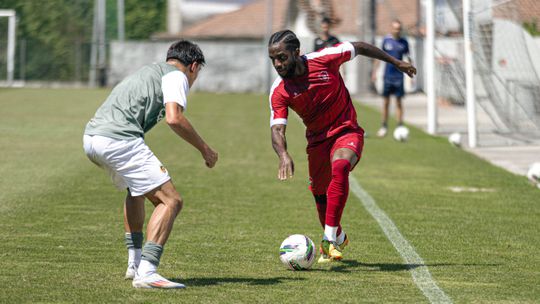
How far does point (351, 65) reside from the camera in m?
52.2

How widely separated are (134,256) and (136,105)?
1189 mm

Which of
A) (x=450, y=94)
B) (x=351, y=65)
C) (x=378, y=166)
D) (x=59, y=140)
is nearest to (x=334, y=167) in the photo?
(x=378, y=166)

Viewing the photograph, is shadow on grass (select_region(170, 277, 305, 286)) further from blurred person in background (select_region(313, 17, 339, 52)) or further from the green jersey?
blurred person in background (select_region(313, 17, 339, 52))

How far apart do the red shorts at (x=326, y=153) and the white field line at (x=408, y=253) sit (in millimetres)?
925

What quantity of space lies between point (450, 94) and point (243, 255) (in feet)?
79.4

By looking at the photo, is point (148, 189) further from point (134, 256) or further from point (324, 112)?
point (324, 112)

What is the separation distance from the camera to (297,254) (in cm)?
845

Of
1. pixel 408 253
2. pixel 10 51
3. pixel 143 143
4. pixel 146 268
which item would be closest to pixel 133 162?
pixel 143 143

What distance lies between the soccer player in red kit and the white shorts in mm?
1303

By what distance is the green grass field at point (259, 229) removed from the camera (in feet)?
24.9

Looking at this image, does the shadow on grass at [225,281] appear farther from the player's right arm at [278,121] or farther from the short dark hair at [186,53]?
the short dark hair at [186,53]

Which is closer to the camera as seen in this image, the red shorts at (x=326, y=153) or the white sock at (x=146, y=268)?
the white sock at (x=146, y=268)

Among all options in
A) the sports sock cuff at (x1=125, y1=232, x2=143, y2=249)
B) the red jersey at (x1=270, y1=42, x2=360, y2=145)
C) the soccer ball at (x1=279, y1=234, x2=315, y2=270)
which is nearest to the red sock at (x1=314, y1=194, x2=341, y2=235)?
the red jersey at (x1=270, y1=42, x2=360, y2=145)

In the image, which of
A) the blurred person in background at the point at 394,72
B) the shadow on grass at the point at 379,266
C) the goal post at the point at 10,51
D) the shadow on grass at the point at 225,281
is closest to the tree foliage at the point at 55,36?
the goal post at the point at 10,51
